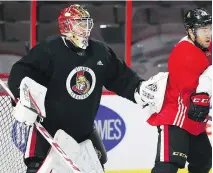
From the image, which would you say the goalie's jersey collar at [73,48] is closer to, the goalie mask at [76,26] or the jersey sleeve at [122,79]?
the goalie mask at [76,26]

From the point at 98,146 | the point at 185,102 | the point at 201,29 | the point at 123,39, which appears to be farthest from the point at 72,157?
the point at 123,39

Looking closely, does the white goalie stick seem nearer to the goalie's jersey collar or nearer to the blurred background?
the goalie's jersey collar

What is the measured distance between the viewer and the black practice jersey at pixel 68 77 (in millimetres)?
3859

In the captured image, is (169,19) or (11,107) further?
(169,19)

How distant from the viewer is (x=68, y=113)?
397cm

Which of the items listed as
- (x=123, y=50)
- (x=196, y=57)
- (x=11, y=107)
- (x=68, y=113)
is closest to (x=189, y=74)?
(x=196, y=57)

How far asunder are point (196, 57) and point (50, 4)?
1.97 m

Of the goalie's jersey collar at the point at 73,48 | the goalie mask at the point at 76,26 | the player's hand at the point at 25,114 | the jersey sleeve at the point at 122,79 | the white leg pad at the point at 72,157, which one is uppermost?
the goalie mask at the point at 76,26

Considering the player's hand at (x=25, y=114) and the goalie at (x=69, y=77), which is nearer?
the player's hand at (x=25, y=114)

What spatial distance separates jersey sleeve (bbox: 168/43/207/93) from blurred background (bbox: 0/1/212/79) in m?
1.60

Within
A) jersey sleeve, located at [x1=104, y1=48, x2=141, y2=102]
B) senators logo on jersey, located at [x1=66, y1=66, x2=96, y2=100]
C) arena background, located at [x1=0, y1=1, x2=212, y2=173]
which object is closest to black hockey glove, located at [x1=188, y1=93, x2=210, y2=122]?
jersey sleeve, located at [x1=104, y1=48, x2=141, y2=102]

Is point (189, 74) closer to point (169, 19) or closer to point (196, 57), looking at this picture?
point (196, 57)

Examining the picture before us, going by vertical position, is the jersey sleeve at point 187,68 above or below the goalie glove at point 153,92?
above

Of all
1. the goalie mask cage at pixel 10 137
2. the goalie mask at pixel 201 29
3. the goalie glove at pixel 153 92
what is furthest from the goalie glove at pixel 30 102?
the goalie mask at pixel 201 29
